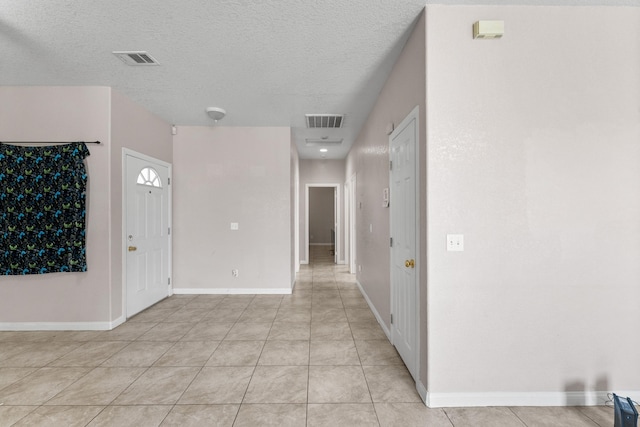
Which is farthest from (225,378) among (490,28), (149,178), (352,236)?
(352,236)

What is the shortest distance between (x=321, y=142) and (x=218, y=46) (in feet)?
11.2

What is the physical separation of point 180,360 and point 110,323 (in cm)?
133

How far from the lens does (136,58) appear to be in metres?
2.71

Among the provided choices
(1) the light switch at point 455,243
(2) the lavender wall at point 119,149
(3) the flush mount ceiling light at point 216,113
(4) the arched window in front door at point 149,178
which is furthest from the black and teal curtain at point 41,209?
(1) the light switch at point 455,243

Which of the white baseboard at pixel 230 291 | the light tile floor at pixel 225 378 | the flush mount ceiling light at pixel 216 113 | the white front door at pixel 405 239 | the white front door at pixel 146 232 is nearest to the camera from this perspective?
the light tile floor at pixel 225 378

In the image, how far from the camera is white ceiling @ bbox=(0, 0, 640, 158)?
205 cm

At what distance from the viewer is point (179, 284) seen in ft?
15.6

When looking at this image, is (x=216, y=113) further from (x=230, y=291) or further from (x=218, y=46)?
(x=230, y=291)

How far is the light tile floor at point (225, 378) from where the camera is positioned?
6.19 feet

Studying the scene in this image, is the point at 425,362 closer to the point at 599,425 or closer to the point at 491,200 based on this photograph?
the point at 599,425

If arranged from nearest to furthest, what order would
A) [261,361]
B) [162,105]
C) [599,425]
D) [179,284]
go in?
1. [599,425]
2. [261,361]
3. [162,105]
4. [179,284]

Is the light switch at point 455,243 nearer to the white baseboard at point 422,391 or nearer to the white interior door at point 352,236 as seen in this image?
the white baseboard at point 422,391

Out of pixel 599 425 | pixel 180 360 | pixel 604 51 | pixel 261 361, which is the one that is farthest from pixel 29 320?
pixel 604 51

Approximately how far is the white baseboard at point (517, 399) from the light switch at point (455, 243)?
1.00 m
